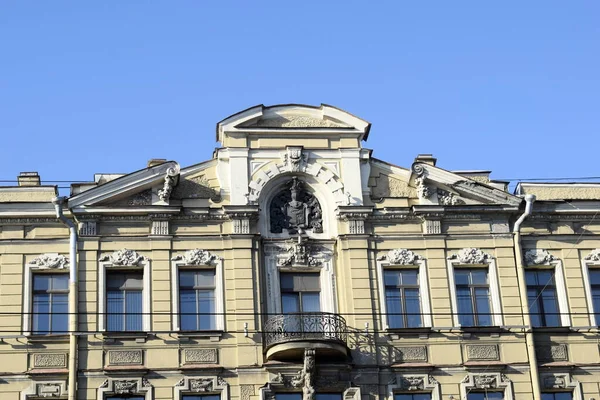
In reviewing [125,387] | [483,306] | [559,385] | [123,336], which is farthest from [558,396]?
[123,336]

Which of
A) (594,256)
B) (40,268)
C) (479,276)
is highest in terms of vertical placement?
(40,268)

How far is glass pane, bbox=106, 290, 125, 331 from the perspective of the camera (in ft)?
114

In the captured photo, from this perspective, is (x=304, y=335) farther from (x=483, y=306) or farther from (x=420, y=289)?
(x=483, y=306)

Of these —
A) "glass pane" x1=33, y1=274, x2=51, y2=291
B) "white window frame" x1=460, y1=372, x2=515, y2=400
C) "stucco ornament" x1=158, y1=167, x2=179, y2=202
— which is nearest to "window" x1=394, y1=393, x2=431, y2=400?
"white window frame" x1=460, y1=372, x2=515, y2=400

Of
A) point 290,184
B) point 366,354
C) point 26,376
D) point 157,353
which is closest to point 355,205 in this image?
point 290,184

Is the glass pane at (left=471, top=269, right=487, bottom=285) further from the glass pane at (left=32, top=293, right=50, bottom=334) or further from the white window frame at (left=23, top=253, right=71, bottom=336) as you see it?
the glass pane at (left=32, top=293, right=50, bottom=334)

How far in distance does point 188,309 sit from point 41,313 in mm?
3552

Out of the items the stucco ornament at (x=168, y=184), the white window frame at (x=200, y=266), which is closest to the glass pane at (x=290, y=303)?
the white window frame at (x=200, y=266)

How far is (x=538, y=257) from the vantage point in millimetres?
36688

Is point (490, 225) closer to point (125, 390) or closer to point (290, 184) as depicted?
point (290, 184)

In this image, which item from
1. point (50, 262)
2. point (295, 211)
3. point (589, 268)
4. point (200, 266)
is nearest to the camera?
point (50, 262)

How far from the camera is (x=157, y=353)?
34.2m

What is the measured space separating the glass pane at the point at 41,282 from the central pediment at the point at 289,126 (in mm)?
5668

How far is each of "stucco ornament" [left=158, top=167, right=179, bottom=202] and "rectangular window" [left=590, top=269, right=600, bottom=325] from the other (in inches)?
431
